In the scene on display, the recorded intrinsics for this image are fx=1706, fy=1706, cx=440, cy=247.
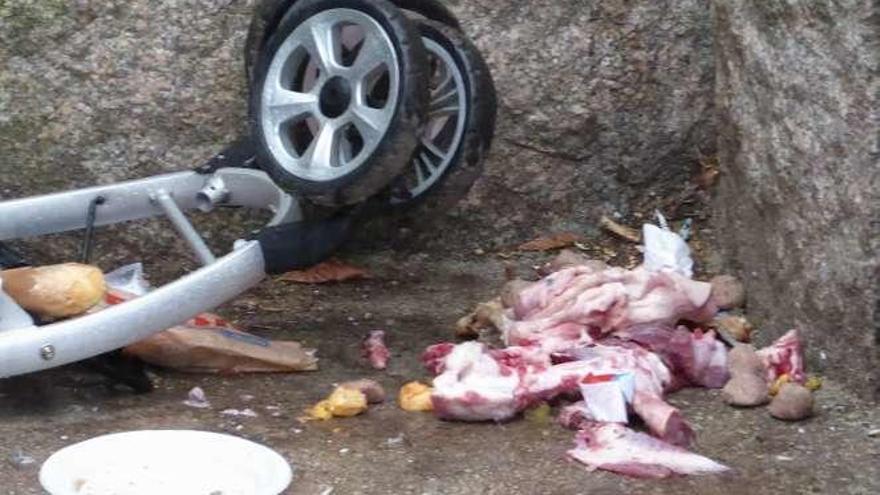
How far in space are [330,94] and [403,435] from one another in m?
0.96

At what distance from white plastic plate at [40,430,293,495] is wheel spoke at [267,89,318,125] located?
1.05m

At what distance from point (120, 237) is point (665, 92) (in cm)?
164

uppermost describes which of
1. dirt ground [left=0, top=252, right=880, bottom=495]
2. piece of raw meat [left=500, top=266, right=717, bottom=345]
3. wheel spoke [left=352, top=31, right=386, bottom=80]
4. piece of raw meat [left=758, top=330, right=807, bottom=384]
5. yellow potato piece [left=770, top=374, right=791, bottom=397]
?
wheel spoke [left=352, top=31, right=386, bottom=80]

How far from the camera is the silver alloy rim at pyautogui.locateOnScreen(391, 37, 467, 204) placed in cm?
435

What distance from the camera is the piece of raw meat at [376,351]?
4301 mm

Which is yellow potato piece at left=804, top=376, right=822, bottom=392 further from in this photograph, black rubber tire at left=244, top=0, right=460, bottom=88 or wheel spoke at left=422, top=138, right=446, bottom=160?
black rubber tire at left=244, top=0, right=460, bottom=88

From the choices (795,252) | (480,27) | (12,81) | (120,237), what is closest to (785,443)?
(795,252)

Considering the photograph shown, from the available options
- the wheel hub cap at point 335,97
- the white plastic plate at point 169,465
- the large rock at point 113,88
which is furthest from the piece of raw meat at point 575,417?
the large rock at point 113,88

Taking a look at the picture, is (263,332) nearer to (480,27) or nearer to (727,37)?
(480,27)

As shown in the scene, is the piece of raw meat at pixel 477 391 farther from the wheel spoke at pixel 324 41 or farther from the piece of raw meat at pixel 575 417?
the wheel spoke at pixel 324 41

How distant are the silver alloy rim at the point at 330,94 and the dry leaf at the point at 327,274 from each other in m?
0.53

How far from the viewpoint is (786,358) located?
4.14m

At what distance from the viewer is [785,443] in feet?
12.4

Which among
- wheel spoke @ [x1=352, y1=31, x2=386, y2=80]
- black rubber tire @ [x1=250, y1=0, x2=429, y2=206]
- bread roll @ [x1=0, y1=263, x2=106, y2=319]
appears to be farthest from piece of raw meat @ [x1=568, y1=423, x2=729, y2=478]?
bread roll @ [x1=0, y1=263, x2=106, y2=319]
